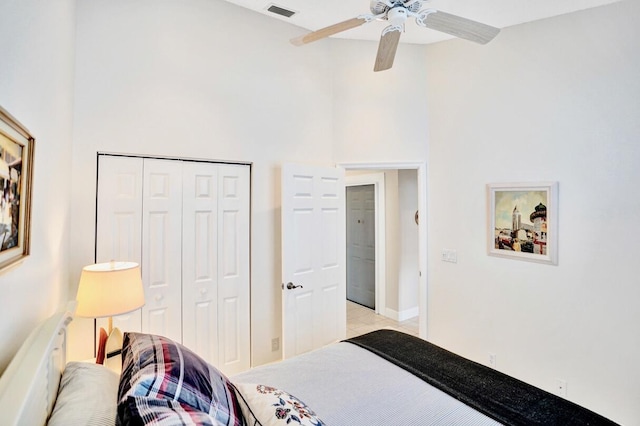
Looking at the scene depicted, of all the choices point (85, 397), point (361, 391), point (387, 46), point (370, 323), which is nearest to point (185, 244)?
point (85, 397)

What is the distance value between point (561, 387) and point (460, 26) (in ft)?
8.47

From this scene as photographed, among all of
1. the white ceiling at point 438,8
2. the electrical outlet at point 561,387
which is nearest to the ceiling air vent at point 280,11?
the white ceiling at point 438,8

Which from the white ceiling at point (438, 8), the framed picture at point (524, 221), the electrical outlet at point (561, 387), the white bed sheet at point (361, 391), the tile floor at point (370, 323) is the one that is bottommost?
the tile floor at point (370, 323)

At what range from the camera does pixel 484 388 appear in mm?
1572

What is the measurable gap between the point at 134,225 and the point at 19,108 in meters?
1.48

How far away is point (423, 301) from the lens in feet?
10.8

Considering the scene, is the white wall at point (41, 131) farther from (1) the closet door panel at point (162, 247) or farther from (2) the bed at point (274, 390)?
(1) the closet door panel at point (162, 247)

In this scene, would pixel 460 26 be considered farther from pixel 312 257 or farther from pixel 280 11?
pixel 312 257

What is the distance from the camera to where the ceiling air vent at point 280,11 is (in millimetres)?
2756

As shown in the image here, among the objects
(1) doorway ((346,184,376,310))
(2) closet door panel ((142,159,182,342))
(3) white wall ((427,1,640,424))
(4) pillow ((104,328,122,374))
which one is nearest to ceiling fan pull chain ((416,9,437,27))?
(3) white wall ((427,1,640,424))

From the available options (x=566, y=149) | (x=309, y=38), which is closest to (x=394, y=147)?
(x=566, y=149)

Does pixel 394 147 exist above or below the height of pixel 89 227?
above

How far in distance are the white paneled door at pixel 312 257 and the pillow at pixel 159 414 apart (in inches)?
77.5

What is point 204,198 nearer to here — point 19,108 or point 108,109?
point 108,109
